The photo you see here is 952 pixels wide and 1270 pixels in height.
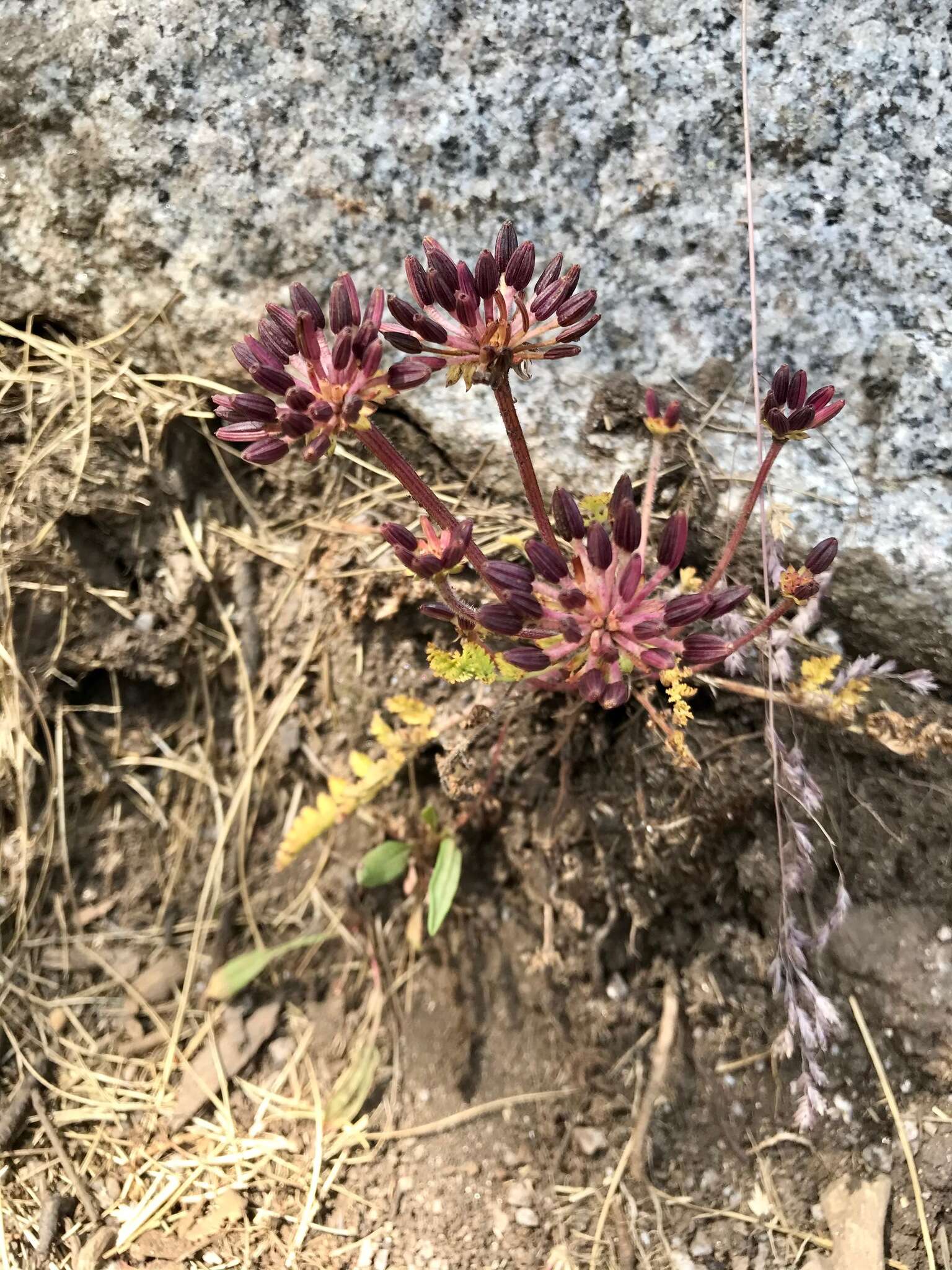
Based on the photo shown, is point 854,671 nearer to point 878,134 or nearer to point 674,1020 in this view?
point 674,1020

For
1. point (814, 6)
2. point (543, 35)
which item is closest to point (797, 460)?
point (814, 6)

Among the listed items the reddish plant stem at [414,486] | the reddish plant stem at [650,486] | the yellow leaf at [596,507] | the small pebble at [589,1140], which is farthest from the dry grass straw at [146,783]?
the reddish plant stem at [414,486]

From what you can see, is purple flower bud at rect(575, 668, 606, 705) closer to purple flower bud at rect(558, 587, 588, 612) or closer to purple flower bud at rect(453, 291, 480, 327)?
purple flower bud at rect(558, 587, 588, 612)

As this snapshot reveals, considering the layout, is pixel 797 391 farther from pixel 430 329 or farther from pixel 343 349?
pixel 343 349

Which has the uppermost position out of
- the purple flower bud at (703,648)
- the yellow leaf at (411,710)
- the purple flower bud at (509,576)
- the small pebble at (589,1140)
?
the purple flower bud at (509,576)

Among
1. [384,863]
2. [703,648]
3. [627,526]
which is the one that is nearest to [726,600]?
[703,648]

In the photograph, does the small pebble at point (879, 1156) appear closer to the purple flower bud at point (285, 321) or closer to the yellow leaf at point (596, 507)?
the yellow leaf at point (596, 507)
